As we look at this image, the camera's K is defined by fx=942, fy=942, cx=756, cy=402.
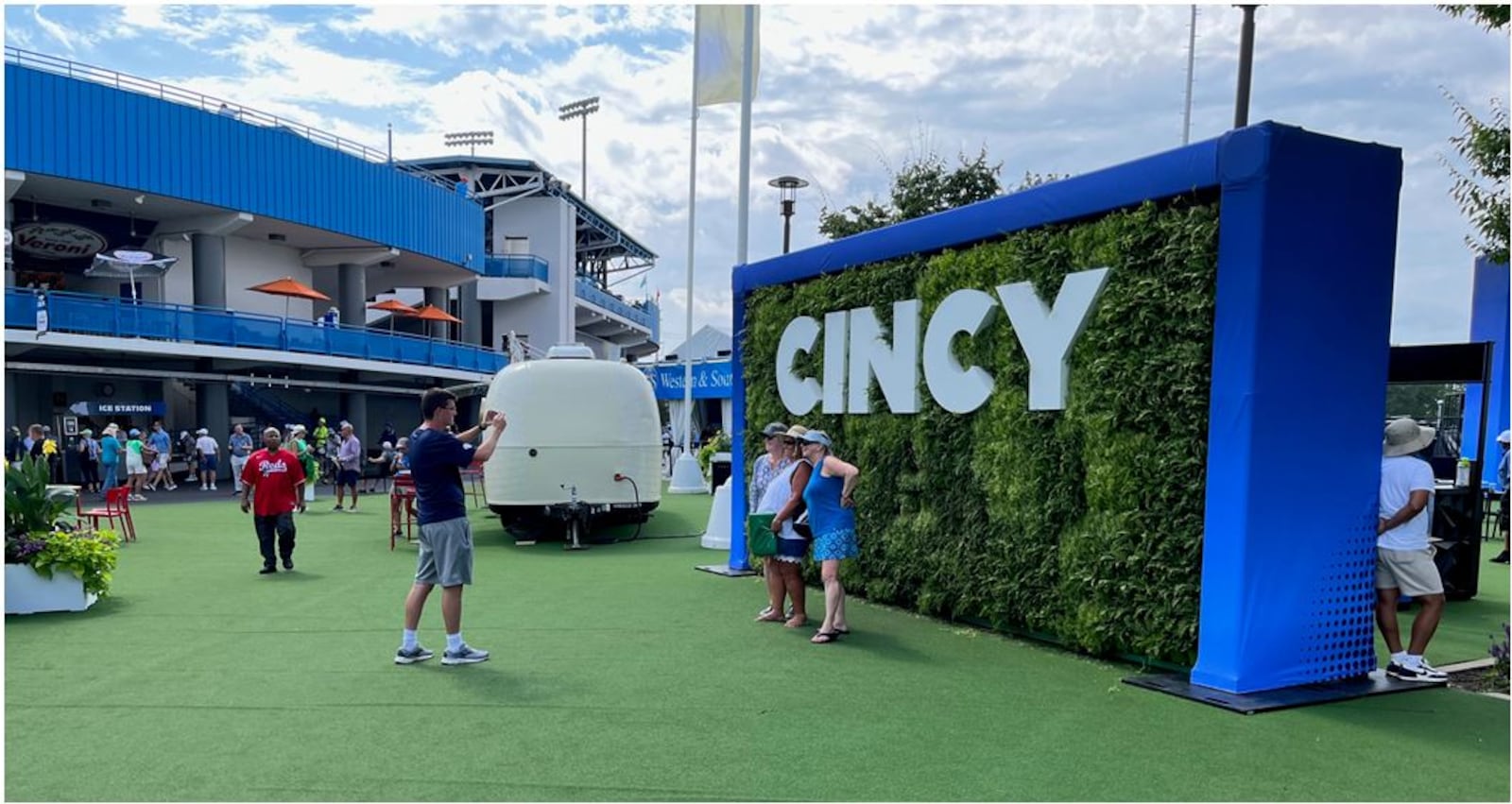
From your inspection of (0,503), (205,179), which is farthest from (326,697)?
(205,179)

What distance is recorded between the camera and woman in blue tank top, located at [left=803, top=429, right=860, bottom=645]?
6922 mm

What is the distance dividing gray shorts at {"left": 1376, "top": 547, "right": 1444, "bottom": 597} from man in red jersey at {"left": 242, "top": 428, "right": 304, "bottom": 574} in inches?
391

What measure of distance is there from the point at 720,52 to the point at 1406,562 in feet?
34.4

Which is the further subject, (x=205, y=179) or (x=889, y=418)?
(x=205, y=179)

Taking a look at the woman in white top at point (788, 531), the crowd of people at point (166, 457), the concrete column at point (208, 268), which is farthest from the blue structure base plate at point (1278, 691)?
the concrete column at point (208, 268)

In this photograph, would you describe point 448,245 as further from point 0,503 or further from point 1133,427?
point 1133,427

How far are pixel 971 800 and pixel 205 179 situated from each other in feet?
82.6

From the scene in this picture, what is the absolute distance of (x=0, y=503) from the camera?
692 centimetres

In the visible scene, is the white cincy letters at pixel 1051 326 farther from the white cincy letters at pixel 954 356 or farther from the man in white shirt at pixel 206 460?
the man in white shirt at pixel 206 460

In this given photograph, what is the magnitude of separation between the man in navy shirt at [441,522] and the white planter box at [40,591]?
366 cm

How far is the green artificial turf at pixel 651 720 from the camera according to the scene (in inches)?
162

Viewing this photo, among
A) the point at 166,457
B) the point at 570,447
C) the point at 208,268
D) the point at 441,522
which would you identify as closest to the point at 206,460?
the point at 166,457

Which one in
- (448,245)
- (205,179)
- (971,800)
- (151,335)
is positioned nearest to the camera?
(971,800)

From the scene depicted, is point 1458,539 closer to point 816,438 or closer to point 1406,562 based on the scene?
point 1406,562
